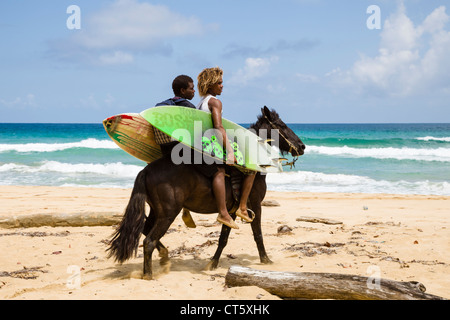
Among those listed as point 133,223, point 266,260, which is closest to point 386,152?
point 266,260

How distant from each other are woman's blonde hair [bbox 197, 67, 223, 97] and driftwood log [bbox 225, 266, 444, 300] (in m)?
2.26

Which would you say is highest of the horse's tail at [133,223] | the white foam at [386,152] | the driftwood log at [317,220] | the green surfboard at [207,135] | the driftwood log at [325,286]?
the white foam at [386,152]

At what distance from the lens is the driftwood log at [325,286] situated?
3764mm

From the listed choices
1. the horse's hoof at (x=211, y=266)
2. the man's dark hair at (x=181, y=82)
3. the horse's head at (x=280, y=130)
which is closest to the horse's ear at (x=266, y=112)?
the horse's head at (x=280, y=130)

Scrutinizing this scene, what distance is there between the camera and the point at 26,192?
45.4 feet

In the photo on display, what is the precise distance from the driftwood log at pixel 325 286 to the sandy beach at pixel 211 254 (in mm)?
129

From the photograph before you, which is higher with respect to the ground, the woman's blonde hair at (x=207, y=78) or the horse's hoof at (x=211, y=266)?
the woman's blonde hair at (x=207, y=78)

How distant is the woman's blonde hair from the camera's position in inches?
202

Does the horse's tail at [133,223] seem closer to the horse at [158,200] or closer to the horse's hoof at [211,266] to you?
the horse at [158,200]

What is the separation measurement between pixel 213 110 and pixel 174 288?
2203 millimetres

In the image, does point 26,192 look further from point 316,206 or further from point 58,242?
point 316,206

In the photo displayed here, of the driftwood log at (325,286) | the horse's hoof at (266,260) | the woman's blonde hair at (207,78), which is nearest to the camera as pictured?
the driftwood log at (325,286)

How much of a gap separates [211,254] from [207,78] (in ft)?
9.91

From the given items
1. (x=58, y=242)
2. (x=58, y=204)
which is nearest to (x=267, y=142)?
(x=58, y=242)
